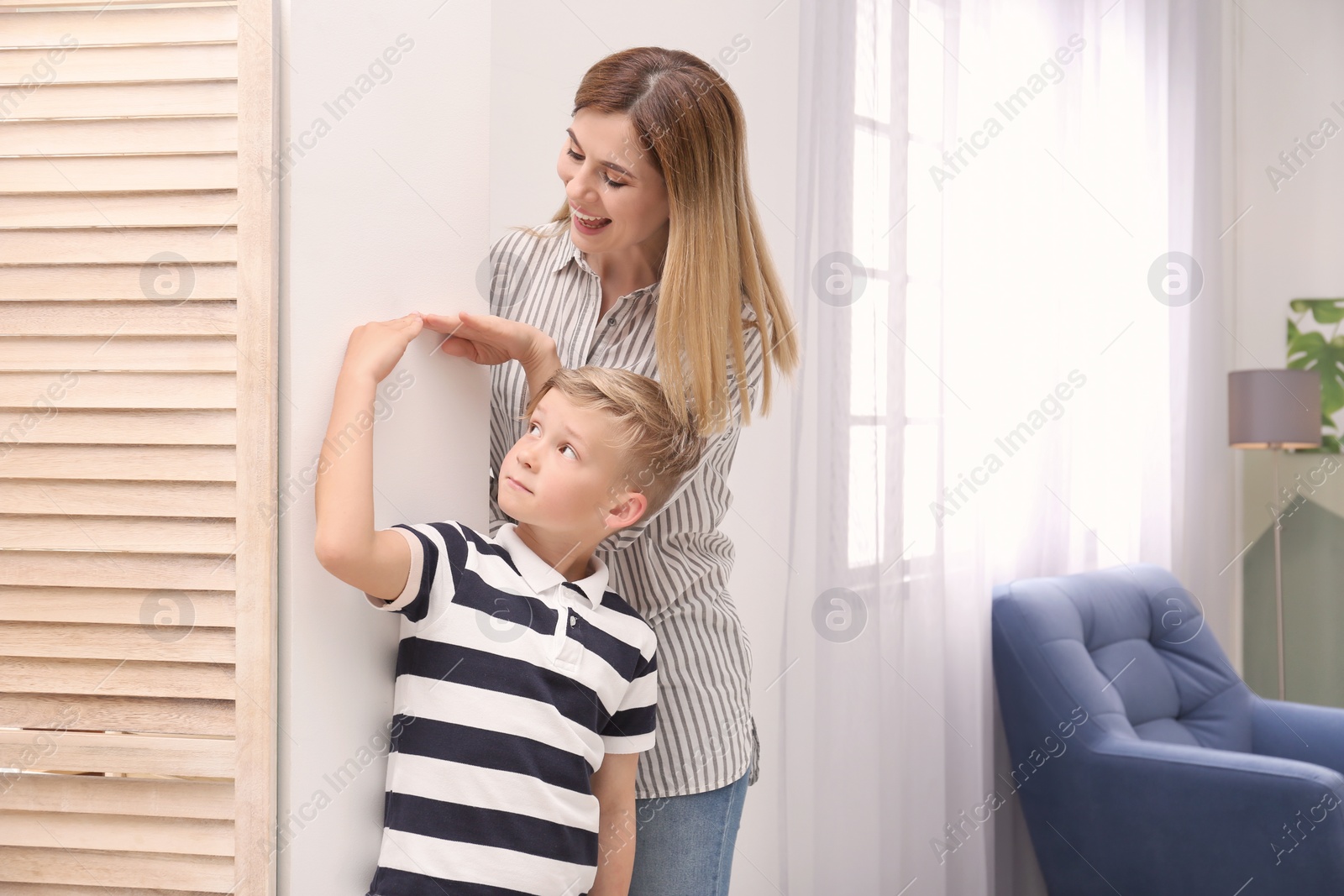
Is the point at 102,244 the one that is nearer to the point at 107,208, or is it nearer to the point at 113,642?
the point at 107,208

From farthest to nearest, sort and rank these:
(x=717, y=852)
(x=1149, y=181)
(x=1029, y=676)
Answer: (x=1149, y=181) → (x=1029, y=676) → (x=717, y=852)

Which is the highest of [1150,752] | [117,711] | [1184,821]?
[117,711]

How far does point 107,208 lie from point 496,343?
1.12 feet

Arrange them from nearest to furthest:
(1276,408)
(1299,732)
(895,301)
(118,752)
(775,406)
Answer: (118,752) < (775,406) < (895,301) < (1299,732) < (1276,408)

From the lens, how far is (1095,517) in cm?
317

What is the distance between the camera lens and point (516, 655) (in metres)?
0.88


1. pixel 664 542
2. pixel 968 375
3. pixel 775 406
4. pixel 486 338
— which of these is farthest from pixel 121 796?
pixel 968 375

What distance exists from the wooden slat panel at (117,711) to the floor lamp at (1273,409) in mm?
3517

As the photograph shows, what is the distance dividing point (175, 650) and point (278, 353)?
25 cm

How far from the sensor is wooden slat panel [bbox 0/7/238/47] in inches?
31.4

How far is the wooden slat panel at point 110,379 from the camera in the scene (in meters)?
0.80

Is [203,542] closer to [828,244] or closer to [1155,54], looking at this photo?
[828,244]

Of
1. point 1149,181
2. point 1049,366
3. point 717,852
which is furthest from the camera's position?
point 1149,181

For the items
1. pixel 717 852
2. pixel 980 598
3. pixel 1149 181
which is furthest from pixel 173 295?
pixel 1149 181
